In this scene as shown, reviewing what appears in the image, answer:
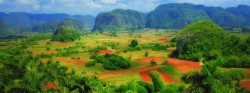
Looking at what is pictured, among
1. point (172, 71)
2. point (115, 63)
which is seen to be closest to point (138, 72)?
point (172, 71)

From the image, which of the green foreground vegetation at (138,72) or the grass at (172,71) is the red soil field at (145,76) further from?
the grass at (172,71)

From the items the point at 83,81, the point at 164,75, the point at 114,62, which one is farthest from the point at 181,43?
the point at 83,81

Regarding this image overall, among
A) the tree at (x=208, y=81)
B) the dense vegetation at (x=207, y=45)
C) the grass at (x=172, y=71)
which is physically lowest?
the grass at (x=172, y=71)

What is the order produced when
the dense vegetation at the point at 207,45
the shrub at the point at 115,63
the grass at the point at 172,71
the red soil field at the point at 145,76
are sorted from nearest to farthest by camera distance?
the red soil field at the point at 145,76 < the grass at the point at 172,71 < the shrub at the point at 115,63 < the dense vegetation at the point at 207,45

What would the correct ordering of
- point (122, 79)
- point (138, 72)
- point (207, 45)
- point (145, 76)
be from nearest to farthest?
point (122, 79) → point (145, 76) → point (138, 72) → point (207, 45)

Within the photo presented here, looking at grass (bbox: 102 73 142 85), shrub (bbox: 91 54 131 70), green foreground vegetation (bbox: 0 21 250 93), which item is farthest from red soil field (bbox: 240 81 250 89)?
shrub (bbox: 91 54 131 70)

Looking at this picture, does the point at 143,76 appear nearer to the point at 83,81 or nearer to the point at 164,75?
the point at 164,75

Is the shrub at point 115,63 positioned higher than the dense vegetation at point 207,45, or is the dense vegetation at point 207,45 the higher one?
the dense vegetation at point 207,45

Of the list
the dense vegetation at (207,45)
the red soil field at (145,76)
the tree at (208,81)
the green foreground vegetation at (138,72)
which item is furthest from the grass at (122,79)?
the dense vegetation at (207,45)

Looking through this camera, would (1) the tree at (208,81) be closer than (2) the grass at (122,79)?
Yes

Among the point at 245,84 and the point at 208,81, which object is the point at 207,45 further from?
the point at 208,81
